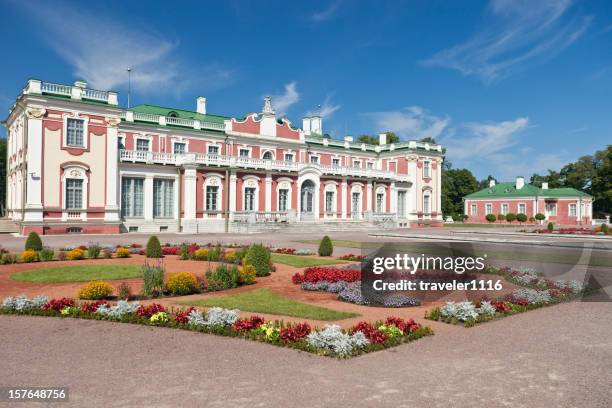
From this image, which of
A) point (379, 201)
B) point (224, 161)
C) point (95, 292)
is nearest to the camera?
point (95, 292)

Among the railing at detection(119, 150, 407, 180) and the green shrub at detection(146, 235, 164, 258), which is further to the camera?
the railing at detection(119, 150, 407, 180)

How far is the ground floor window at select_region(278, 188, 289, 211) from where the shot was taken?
42.0m

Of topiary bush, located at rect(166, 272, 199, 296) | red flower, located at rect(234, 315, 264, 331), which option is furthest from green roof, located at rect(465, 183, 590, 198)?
red flower, located at rect(234, 315, 264, 331)

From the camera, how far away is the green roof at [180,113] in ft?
138

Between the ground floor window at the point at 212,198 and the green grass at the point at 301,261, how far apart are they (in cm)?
1940

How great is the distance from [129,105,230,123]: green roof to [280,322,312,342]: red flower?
3664 centimetres

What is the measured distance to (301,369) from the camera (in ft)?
20.2

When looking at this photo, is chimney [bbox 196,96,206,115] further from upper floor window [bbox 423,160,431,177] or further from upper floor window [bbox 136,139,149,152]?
upper floor window [bbox 423,160,431,177]

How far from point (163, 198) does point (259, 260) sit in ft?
78.3

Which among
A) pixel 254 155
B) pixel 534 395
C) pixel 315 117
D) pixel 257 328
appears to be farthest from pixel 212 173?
pixel 534 395

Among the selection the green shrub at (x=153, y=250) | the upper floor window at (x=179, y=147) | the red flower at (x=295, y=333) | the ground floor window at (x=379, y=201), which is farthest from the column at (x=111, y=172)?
the red flower at (x=295, y=333)

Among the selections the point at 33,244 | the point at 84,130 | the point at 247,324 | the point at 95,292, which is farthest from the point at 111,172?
the point at 247,324

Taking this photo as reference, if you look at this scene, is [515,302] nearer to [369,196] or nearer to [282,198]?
[282,198]

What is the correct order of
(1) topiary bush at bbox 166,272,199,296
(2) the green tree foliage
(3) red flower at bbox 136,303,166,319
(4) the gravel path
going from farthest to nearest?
(2) the green tree foliage < (1) topiary bush at bbox 166,272,199,296 < (3) red flower at bbox 136,303,166,319 < (4) the gravel path
